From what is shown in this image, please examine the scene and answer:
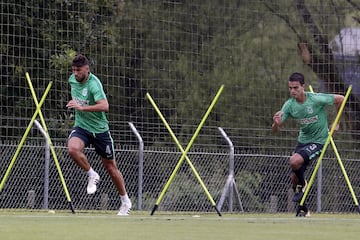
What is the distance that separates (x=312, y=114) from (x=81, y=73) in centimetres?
344

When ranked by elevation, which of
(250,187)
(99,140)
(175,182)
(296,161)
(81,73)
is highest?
(81,73)

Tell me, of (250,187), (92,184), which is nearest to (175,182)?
(250,187)

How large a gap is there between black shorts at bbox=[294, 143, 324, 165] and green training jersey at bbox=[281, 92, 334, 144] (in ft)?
0.26

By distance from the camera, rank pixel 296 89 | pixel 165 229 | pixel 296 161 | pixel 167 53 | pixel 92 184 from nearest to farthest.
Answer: pixel 165 229
pixel 92 184
pixel 296 161
pixel 296 89
pixel 167 53

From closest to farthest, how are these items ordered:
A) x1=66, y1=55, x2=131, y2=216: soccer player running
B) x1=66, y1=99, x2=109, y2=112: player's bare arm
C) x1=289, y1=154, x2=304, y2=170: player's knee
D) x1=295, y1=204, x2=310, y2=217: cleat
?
x1=66, y1=99, x2=109, y2=112: player's bare arm → x1=66, y1=55, x2=131, y2=216: soccer player running → x1=289, y1=154, x2=304, y2=170: player's knee → x1=295, y1=204, x2=310, y2=217: cleat

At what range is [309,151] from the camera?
48.3 feet

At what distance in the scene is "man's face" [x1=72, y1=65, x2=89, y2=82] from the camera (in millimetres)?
13508

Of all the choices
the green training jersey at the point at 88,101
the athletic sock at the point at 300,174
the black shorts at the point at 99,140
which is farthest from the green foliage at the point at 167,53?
the athletic sock at the point at 300,174

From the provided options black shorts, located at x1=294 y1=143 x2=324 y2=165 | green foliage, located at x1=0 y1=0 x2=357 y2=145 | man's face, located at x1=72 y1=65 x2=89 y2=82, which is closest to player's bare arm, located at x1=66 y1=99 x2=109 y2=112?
man's face, located at x1=72 y1=65 x2=89 y2=82

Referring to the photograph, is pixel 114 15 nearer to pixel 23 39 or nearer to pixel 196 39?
pixel 196 39

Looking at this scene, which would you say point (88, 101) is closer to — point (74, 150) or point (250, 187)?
point (74, 150)

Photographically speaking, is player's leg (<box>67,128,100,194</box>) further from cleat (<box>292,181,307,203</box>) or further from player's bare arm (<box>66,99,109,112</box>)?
cleat (<box>292,181,307,203</box>)

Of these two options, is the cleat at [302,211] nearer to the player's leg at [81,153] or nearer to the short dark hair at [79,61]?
the player's leg at [81,153]

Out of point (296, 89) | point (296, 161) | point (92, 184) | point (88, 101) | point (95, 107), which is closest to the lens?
point (95, 107)
